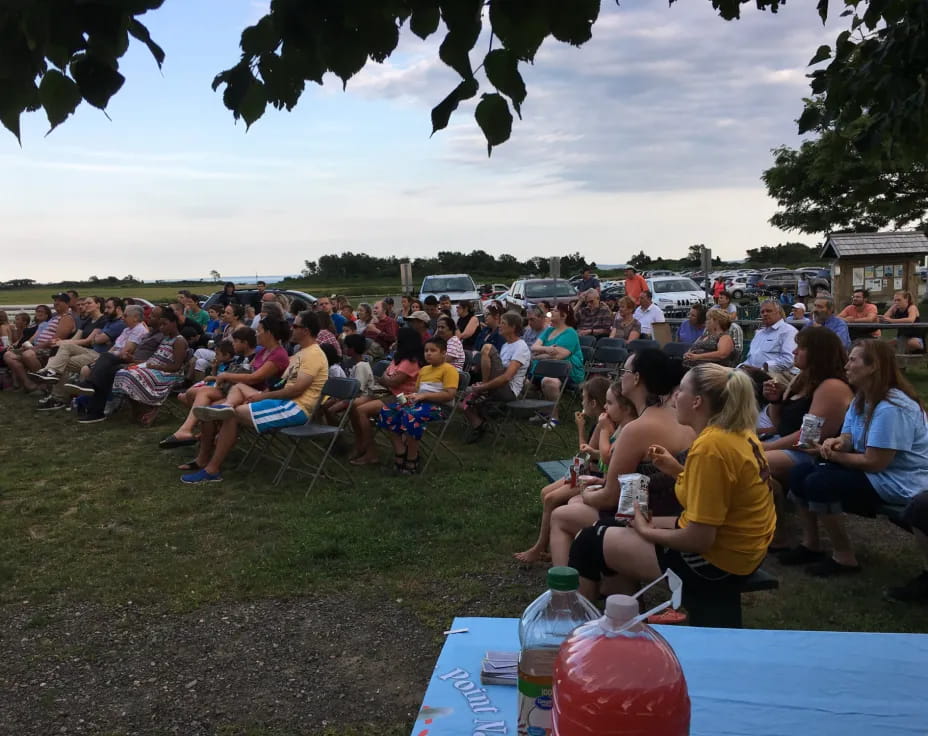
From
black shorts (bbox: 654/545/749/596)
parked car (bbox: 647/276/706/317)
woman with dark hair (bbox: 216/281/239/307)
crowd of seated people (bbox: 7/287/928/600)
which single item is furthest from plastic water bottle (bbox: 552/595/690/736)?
parked car (bbox: 647/276/706/317)

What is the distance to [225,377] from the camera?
7234mm

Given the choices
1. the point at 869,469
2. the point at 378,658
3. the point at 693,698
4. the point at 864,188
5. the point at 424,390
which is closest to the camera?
the point at 693,698

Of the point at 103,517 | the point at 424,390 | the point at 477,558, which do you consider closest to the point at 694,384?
the point at 477,558

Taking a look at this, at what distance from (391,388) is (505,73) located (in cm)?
574

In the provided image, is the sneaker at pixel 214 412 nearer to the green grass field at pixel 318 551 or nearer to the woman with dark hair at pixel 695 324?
the green grass field at pixel 318 551

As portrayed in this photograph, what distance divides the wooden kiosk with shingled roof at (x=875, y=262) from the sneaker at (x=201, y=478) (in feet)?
55.7

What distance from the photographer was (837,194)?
28672mm

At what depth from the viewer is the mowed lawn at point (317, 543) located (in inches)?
166

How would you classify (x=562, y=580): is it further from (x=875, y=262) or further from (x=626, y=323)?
(x=875, y=262)

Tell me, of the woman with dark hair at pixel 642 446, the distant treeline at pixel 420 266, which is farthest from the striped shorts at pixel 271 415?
the distant treeline at pixel 420 266

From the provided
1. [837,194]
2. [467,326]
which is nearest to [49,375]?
[467,326]

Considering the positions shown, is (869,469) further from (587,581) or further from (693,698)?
(693,698)

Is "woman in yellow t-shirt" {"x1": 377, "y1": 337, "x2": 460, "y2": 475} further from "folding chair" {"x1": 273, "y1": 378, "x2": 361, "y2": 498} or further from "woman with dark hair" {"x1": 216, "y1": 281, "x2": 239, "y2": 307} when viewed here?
"woman with dark hair" {"x1": 216, "y1": 281, "x2": 239, "y2": 307}

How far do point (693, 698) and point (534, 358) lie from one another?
7.10m
